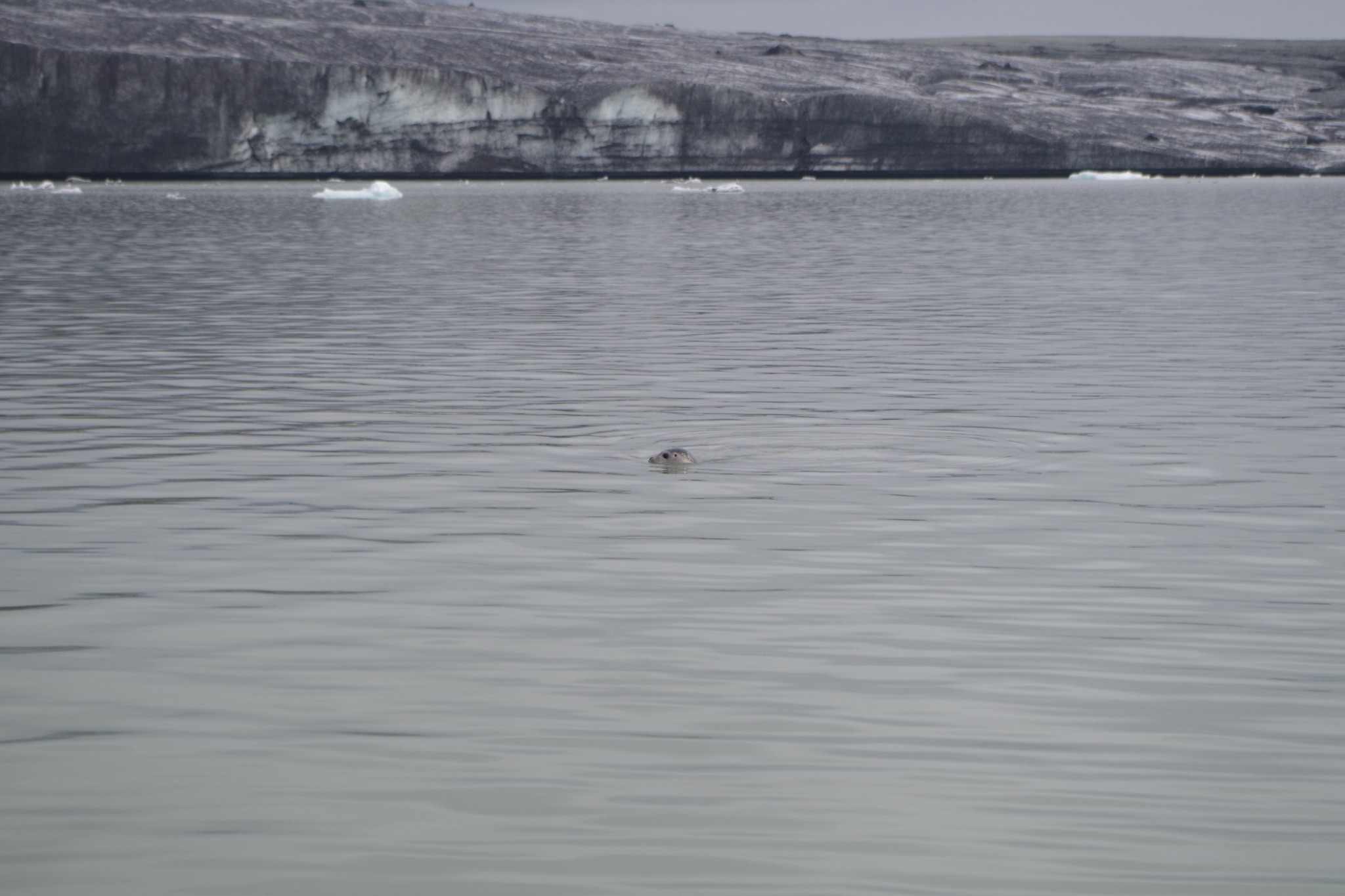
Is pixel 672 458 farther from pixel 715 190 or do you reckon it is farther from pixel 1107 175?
pixel 1107 175

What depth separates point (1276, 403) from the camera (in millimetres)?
11562

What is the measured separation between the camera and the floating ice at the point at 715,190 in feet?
227

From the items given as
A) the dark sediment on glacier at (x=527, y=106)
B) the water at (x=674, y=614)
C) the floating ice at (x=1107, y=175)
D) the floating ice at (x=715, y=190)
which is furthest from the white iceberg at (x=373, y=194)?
the water at (x=674, y=614)

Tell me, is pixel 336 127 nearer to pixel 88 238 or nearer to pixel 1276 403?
pixel 88 238

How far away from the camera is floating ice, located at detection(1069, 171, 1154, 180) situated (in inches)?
3332

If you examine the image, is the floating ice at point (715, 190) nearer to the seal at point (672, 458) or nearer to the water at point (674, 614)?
the water at point (674, 614)

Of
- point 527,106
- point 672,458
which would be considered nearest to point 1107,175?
point 527,106

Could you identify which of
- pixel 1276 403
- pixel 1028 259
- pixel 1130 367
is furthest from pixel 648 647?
Result: pixel 1028 259

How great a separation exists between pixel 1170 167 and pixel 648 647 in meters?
89.8

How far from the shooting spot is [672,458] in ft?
31.1

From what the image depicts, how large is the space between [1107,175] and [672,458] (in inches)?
3151

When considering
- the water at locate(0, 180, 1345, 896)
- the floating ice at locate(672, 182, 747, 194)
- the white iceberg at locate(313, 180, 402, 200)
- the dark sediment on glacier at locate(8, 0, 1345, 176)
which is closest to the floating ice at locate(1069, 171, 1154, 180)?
the dark sediment on glacier at locate(8, 0, 1345, 176)

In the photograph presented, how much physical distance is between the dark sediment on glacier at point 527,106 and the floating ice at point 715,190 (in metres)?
8.66

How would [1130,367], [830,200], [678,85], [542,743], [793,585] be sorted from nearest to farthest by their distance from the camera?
[542,743] → [793,585] → [1130,367] → [830,200] → [678,85]
